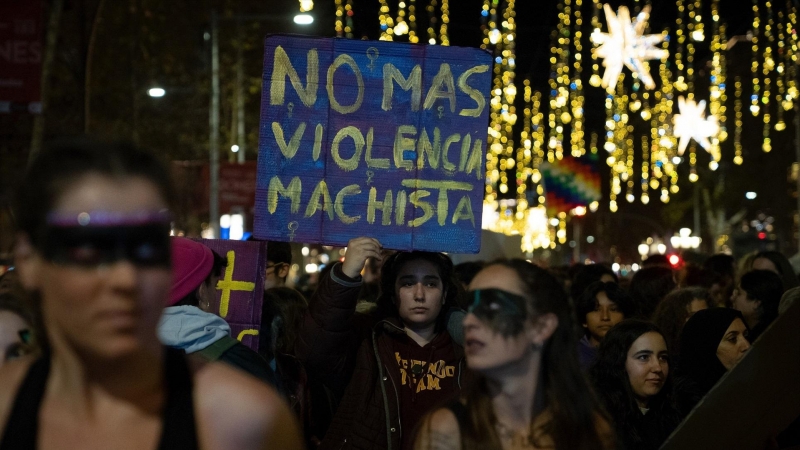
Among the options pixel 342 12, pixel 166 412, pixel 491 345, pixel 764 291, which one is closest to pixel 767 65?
pixel 342 12

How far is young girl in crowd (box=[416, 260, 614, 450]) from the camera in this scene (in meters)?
3.20

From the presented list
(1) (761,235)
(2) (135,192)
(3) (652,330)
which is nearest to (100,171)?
(2) (135,192)

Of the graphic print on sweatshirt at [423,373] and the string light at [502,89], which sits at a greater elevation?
the string light at [502,89]

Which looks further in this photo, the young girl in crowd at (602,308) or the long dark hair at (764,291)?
the long dark hair at (764,291)

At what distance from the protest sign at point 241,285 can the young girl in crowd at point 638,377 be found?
1.74 meters

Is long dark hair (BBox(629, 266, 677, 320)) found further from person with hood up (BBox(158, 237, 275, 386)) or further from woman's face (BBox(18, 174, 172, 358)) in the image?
woman's face (BBox(18, 174, 172, 358))

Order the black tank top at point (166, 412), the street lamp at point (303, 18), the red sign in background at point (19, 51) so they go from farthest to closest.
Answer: the street lamp at point (303, 18), the red sign in background at point (19, 51), the black tank top at point (166, 412)

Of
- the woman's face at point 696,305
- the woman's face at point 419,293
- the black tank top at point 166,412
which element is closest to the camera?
the black tank top at point 166,412

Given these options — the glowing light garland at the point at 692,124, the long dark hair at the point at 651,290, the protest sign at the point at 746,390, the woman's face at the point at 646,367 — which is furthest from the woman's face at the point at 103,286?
the glowing light garland at the point at 692,124

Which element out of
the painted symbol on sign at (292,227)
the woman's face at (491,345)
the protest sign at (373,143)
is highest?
the protest sign at (373,143)

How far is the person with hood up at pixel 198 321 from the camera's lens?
149 inches

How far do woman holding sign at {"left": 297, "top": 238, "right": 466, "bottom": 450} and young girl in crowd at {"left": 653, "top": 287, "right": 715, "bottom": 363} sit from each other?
8.76 ft

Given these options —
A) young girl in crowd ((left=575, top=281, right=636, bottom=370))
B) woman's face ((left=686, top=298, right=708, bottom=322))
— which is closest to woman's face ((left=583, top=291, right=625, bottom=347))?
young girl in crowd ((left=575, top=281, right=636, bottom=370))

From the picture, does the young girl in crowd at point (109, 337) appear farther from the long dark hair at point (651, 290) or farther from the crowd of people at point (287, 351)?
the long dark hair at point (651, 290)
